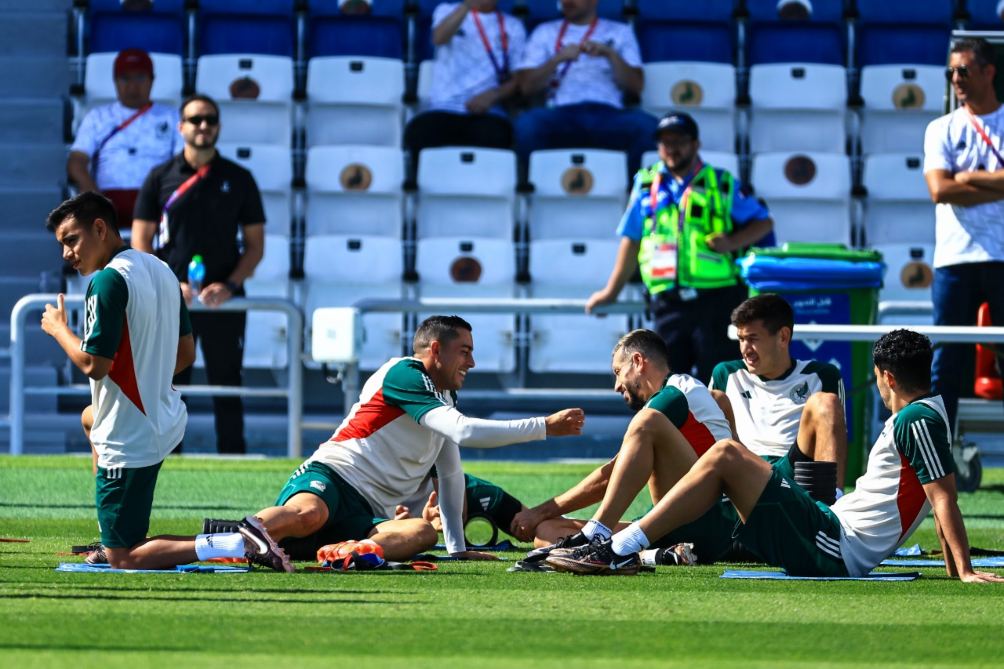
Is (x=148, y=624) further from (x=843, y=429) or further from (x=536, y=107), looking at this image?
(x=536, y=107)

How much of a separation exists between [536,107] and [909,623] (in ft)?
32.7

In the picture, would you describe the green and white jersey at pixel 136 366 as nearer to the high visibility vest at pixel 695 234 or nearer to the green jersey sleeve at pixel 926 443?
the green jersey sleeve at pixel 926 443

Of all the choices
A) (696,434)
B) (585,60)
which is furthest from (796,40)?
(696,434)

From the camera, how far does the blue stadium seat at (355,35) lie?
1505 cm

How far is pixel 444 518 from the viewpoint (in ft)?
23.5

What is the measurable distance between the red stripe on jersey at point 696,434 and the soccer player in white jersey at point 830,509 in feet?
2.31

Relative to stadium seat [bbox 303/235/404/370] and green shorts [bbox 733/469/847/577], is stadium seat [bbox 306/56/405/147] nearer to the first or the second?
stadium seat [bbox 303/235/404/370]

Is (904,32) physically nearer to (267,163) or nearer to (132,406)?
(267,163)

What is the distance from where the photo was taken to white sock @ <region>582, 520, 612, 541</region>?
6.38 meters

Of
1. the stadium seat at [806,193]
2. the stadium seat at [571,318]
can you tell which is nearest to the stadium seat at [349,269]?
the stadium seat at [571,318]

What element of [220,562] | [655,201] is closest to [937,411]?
[220,562]

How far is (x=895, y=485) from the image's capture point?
20.1 ft

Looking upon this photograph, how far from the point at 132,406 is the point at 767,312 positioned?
9.16 feet

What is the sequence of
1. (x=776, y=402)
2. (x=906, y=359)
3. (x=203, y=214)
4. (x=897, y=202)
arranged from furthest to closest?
(x=897, y=202) < (x=203, y=214) < (x=776, y=402) < (x=906, y=359)
